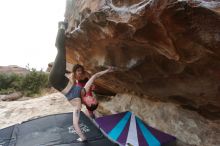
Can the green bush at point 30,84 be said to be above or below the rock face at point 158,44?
below

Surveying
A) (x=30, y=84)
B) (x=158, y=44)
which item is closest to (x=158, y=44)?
(x=158, y=44)

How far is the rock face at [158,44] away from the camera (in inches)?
111

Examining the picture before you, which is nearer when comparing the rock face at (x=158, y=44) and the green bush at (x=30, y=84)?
the rock face at (x=158, y=44)

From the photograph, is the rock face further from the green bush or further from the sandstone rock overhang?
the green bush

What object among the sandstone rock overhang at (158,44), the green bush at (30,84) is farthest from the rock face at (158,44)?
the green bush at (30,84)

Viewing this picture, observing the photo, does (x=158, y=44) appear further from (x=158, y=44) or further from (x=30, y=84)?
(x=30, y=84)

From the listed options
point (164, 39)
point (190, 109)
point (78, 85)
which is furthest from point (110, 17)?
point (190, 109)

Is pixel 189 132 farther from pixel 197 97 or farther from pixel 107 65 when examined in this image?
pixel 107 65

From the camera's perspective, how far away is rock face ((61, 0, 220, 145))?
2.83 m

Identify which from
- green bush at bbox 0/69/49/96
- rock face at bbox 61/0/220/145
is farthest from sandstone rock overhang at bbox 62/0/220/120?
green bush at bbox 0/69/49/96

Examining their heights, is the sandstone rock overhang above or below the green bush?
above

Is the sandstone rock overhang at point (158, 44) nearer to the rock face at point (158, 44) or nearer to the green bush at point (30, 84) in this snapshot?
the rock face at point (158, 44)

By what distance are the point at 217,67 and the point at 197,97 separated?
1.11m

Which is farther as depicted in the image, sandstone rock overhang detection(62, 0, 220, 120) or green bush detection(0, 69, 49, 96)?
green bush detection(0, 69, 49, 96)
